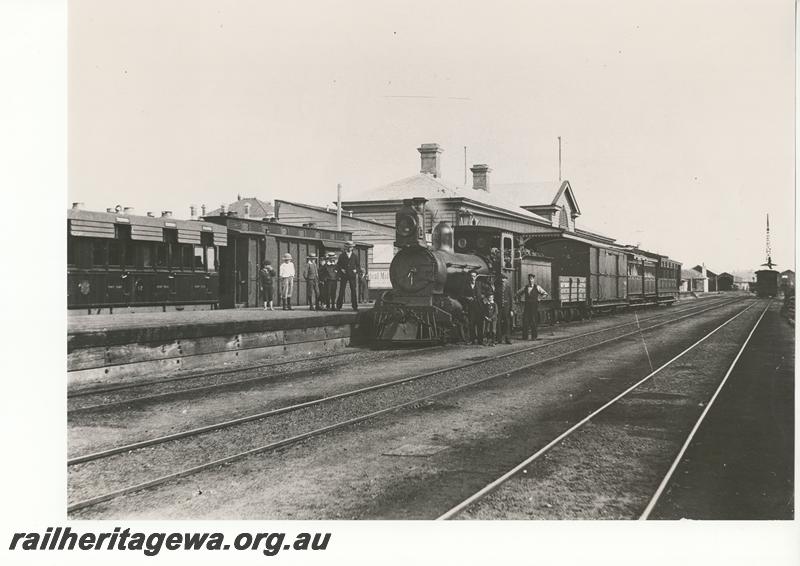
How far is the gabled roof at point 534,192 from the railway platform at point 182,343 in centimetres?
2937

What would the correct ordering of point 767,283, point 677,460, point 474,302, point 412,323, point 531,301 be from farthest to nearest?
point 767,283 → point 531,301 → point 474,302 → point 412,323 → point 677,460

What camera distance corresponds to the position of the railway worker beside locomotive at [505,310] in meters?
14.3

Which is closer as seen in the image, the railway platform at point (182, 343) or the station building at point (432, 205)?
the railway platform at point (182, 343)

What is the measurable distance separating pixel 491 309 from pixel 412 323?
1.92m

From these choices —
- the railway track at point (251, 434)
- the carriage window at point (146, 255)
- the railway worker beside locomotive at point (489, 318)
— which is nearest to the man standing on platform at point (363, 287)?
the carriage window at point (146, 255)

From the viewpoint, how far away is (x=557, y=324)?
66.9 feet

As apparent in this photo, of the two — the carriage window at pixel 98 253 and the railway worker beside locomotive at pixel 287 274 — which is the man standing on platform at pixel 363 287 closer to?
the railway worker beside locomotive at pixel 287 274

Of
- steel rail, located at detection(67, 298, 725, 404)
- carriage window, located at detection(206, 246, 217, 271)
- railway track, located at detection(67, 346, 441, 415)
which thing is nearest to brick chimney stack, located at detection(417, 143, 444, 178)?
carriage window, located at detection(206, 246, 217, 271)

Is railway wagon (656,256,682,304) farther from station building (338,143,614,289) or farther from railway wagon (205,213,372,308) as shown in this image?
railway wagon (205,213,372,308)

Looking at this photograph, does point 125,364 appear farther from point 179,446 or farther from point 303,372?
point 179,446

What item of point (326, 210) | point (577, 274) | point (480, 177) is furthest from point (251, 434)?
point (480, 177)

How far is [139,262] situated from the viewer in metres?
14.6

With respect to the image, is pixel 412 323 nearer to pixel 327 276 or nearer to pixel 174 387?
pixel 327 276
